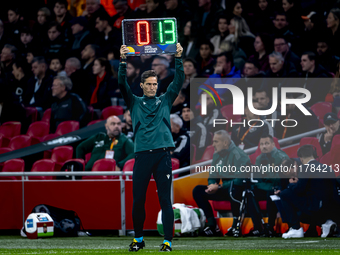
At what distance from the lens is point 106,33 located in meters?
13.8

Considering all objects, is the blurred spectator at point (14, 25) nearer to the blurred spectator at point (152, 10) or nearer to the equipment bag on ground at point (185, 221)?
the blurred spectator at point (152, 10)

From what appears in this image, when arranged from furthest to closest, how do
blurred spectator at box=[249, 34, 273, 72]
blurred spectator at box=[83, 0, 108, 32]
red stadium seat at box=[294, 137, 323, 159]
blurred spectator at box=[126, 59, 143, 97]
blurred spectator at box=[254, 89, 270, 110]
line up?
blurred spectator at box=[83, 0, 108, 32], blurred spectator at box=[126, 59, 143, 97], blurred spectator at box=[249, 34, 273, 72], blurred spectator at box=[254, 89, 270, 110], red stadium seat at box=[294, 137, 323, 159]

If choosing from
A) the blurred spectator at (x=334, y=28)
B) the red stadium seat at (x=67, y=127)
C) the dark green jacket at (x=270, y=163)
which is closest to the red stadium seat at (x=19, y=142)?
the red stadium seat at (x=67, y=127)

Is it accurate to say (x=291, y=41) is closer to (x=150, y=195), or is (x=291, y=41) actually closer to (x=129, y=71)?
(x=129, y=71)

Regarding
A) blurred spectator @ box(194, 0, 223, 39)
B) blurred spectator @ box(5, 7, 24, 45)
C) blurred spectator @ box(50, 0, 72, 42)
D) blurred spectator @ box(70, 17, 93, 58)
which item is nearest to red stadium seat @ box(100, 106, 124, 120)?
blurred spectator @ box(70, 17, 93, 58)

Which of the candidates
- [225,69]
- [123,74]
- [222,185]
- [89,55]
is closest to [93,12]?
[89,55]

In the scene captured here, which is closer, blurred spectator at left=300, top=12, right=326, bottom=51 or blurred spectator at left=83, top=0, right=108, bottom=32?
blurred spectator at left=300, top=12, right=326, bottom=51

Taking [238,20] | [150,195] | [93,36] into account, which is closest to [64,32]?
[93,36]

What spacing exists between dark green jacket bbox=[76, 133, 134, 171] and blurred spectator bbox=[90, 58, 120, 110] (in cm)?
178

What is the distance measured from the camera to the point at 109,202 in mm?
8984

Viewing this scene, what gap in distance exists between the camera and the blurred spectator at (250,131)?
9.20 metres

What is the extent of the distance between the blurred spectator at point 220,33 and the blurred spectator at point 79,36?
3.44 metres

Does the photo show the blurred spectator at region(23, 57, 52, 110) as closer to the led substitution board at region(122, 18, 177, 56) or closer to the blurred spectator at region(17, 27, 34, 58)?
the blurred spectator at region(17, 27, 34, 58)

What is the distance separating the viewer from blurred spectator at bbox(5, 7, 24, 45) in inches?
590
